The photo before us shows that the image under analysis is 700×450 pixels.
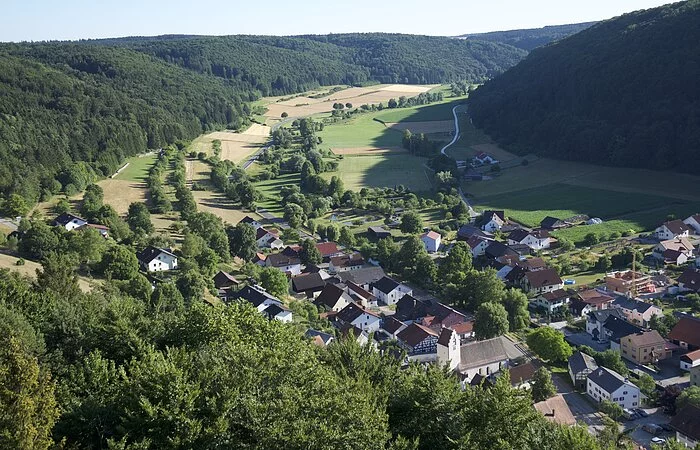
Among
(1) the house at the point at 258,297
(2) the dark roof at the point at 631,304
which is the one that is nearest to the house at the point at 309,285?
(1) the house at the point at 258,297

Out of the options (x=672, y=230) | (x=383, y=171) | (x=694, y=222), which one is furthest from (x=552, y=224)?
(x=383, y=171)

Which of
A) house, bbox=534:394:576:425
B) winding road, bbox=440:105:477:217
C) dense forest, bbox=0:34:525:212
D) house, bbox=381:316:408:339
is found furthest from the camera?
dense forest, bbox=0:34:525:212

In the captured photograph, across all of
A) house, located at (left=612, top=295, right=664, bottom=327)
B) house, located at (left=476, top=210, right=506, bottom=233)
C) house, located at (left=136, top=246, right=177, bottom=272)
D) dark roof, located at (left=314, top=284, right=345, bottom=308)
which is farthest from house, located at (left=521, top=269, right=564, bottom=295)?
house, located at (left=136, top=246, right=177, bottom=272)

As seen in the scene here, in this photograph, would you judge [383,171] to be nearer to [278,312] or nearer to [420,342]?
[278,312]

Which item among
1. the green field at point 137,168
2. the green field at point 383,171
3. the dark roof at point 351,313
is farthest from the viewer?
the green field at point 383,171

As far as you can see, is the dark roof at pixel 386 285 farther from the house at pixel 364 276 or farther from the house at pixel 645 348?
the house at pixel 645 348

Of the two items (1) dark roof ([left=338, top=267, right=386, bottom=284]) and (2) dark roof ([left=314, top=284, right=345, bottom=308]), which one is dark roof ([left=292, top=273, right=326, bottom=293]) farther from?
(2) dark roof ([left=314, top=284, right=345, bottom=308])
